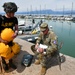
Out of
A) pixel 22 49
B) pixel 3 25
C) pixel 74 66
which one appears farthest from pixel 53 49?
pixel 22 49

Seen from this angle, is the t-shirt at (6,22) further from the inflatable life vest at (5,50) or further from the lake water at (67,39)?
the lake water at (67,39)

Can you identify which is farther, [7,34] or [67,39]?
[67,39]

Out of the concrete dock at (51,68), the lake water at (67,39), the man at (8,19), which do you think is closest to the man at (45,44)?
the concrete dock at (51,68)

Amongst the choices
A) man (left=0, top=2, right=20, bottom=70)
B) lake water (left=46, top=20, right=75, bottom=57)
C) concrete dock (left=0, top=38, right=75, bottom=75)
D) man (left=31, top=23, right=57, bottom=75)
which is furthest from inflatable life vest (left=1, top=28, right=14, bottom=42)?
lake water (left=46, top=20, right=75, bottom=57)

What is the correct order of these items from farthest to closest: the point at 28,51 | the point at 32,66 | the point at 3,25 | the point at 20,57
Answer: the point at 28,51
the point at 20,57
the point at 32,66
the point at 3,25

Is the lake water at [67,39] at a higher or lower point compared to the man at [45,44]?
lower

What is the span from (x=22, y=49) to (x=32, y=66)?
1505 millimetres

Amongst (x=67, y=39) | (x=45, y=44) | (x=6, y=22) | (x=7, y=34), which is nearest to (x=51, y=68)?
(x=45, y=44)

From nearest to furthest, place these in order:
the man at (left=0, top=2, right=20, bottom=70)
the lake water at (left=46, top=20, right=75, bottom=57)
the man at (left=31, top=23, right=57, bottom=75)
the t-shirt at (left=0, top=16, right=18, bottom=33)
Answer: the man at (left=0, top=2, right=20, bottom=70) → the t-shirt at (left=0, top=16, right=18, bottom=33) → the man at (left=31, top=23, right=57, bottom=75) → the lake water at (left=46, top=20, right=75, bottom=57)

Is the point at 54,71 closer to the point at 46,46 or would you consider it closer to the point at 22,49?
the point at 46,46

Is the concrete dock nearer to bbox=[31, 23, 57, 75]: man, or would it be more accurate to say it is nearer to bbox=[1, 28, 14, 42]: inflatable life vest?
bbox=[31, 23, 57, 75]: man

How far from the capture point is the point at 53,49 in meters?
4.76

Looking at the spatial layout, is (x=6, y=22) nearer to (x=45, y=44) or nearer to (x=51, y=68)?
(x=45, y=44)

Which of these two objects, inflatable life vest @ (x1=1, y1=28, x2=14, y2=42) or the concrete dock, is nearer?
inflatable life vest @ (x1=1, y1=28, x2=14, y2=42)
